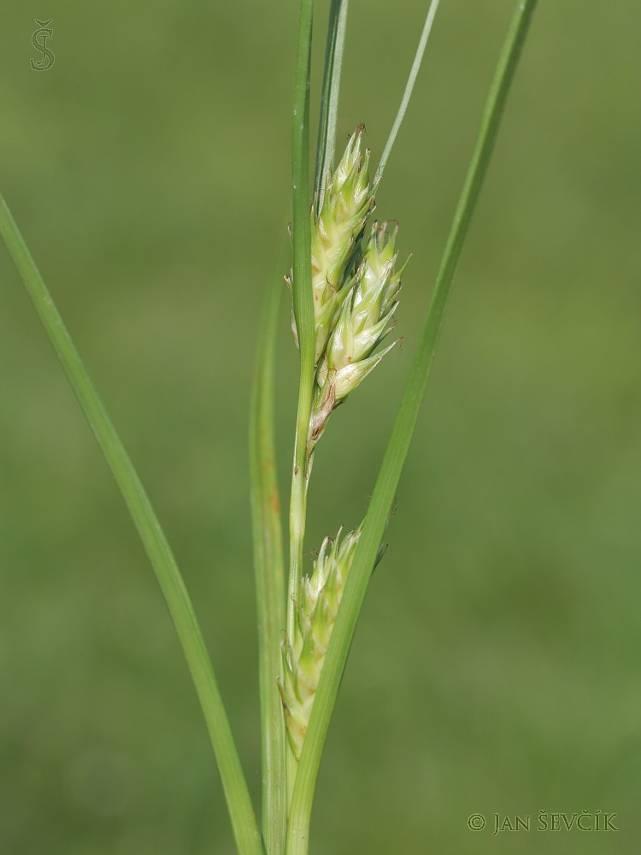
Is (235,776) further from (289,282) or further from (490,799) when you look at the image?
(490,799)

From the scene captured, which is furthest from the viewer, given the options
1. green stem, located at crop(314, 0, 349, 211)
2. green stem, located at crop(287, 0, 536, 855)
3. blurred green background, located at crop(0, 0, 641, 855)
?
blurred green background, located at crop(0, 0, 641, 855)

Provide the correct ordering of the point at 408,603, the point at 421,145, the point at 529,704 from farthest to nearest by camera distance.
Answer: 1. the point at 421,145
2. the point at 408,603
3. the point at 529,704

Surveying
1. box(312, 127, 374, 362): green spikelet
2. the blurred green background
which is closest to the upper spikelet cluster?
box(312, 127, 374, 362): green spikelet

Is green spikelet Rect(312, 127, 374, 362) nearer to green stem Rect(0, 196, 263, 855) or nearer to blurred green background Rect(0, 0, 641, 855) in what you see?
green stem Rect(0, 196, 263, 855)

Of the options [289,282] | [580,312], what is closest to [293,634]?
[289,282]

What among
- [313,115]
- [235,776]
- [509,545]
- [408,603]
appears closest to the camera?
[235,776]

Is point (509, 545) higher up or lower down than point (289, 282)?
lower down

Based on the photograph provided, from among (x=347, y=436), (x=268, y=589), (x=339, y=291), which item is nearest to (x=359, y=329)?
(x=339, y=291)

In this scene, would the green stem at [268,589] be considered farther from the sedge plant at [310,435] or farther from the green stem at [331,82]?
the green stem at [331,82]
